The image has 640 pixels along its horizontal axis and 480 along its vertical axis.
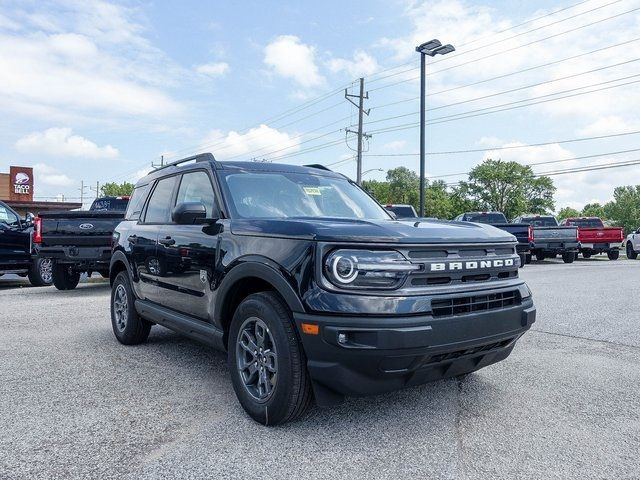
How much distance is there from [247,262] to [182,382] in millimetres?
1473

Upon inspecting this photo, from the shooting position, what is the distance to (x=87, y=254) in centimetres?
966

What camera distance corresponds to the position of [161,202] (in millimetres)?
5250

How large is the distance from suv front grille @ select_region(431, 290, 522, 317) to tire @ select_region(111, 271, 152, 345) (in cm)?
359

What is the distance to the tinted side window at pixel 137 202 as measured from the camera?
226 inches

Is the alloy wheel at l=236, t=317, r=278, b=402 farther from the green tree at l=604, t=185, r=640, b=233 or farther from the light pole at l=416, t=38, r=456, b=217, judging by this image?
the green tree at l=604, t=185, r=640, b=233

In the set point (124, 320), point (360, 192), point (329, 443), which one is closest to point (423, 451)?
point (329, 443)

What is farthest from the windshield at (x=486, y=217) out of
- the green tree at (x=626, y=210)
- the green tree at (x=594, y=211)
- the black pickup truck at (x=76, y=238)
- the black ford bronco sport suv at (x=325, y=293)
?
the green tree at (x=594, y=211)

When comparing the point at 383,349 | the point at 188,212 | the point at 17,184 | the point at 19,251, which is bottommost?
the point at 383,349

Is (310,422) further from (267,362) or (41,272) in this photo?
(41,272)

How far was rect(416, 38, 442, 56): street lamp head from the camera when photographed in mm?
17797

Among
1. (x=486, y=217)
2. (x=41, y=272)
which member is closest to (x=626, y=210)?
(x=486, y=217)

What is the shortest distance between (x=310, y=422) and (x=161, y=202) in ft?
9.34

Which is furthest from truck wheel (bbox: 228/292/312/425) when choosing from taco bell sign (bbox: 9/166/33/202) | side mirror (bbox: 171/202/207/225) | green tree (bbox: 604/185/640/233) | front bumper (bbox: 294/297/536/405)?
green tree (bbox: 604/185/640/233)

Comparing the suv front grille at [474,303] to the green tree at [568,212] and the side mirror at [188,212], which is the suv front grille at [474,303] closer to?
the side mirror at [188,212]
